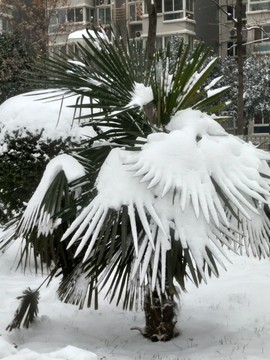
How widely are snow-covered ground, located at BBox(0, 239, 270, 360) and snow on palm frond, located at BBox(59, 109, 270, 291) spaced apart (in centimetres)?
82

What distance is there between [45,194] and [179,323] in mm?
1888

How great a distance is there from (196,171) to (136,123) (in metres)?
0.79

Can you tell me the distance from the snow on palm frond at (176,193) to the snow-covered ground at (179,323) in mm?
820

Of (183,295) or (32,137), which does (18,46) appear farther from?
(183,295)

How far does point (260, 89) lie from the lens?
26.3 meters

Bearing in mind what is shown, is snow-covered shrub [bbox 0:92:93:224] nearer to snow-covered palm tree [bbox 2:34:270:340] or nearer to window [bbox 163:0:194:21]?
snow-covered palm tree [bbox 2:34:270:340]

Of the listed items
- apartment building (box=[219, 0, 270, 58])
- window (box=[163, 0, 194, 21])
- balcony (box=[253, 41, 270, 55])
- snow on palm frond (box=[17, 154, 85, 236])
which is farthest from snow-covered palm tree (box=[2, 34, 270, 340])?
window (box=[163, 0, 194, 21])

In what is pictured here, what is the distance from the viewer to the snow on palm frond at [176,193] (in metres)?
3.65

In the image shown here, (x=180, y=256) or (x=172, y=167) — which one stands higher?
(x=172, y=167)

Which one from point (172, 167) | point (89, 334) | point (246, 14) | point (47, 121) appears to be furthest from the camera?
point (246, 14)

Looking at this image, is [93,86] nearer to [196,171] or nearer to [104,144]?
[104,144]

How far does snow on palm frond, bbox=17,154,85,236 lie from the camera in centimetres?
410

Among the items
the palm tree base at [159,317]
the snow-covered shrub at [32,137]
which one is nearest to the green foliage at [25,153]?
the snow-covered shrub at [32,137]

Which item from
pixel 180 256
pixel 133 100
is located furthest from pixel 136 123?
pixel 180 256
